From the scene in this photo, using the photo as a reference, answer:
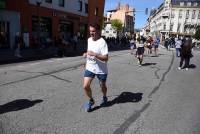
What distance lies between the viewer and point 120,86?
966cm

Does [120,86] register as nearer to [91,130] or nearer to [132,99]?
[132,99]

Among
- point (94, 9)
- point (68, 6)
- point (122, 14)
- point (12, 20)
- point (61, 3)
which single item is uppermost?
point (122, 14)

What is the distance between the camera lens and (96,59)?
20.5 ft

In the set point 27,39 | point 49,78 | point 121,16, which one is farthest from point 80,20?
point 121,16

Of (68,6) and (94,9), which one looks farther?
(94,9)

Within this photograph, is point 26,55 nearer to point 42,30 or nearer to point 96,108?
point 42,30

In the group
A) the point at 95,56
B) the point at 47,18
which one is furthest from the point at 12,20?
the point at 95,56

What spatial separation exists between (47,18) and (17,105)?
24905mm

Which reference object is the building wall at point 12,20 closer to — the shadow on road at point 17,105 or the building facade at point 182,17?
the shadow on road at point 17,105

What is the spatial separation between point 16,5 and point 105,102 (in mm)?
20602

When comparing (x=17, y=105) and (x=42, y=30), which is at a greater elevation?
(x=42, y=30)

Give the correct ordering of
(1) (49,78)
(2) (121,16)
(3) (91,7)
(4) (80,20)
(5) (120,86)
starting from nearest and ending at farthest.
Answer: (5) (120,86)
(1) (49,78)
(4) (80,20)
(3) (91,7)
(2) (121,16)

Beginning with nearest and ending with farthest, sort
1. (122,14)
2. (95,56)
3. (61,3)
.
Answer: (95,56), (61,3), (122,14)

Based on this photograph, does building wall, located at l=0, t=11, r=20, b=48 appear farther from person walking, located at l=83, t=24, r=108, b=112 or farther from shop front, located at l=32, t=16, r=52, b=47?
person walking, located at l=83, t=24, r=108, b=112
